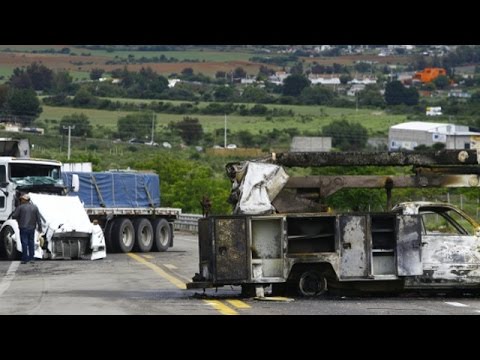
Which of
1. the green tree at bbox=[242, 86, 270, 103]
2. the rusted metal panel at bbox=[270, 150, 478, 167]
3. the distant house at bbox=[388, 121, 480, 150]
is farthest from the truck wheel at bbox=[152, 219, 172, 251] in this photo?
the green tree at bbox=[242, 86, 270, 103]

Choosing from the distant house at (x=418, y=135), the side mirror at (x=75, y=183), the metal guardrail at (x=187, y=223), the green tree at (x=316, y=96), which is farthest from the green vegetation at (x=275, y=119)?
the side mirror at (x=75, y=183)

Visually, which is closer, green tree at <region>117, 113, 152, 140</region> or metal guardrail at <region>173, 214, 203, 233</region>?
metal guardrail at <region>173, 214, 203, 233</region>

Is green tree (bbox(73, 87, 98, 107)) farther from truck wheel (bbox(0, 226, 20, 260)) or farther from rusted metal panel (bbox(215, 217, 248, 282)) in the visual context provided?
rusted metal panel (bbox(215, 217, 248, 282))

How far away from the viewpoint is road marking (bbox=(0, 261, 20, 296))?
22.7m

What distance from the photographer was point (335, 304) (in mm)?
18875

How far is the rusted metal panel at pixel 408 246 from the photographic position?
19.9m

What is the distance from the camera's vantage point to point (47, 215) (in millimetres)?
32125

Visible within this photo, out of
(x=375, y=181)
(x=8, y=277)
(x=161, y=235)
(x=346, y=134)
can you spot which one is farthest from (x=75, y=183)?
(x=346, y=134)

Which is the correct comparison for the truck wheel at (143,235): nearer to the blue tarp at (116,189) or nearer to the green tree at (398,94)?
the blue tarp at (116,189)

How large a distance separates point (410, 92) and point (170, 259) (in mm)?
164877

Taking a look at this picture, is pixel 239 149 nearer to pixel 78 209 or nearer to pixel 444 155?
pixel 78 209

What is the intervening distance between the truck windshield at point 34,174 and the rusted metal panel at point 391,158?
1447 cm

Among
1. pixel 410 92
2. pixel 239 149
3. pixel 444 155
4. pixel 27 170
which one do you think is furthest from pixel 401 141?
pixel 444 155

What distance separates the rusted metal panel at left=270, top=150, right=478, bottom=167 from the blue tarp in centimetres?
1652
